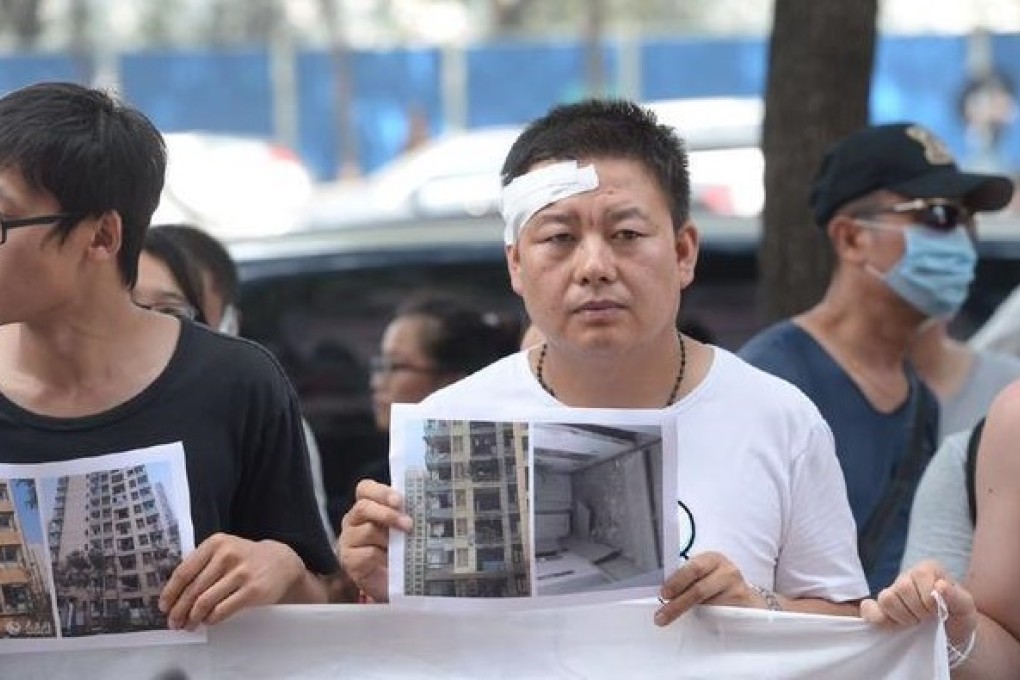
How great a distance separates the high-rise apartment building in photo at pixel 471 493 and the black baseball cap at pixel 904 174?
2397mm

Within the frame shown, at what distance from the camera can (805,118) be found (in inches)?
251

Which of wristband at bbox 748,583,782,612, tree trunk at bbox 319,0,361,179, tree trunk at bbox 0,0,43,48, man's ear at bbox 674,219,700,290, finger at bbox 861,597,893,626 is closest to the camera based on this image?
finger at bbox 861,597,893,626

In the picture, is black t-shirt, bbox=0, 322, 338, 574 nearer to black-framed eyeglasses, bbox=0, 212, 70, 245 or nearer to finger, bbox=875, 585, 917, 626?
black-framed eyeglasses, bbox=0, 212, 70, 245

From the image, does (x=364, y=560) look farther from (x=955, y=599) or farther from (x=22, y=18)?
(x=22, y=18)

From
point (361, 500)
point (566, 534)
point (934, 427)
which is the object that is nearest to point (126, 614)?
point (361, 500)

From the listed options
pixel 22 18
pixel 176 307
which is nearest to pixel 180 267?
pixel 176 307

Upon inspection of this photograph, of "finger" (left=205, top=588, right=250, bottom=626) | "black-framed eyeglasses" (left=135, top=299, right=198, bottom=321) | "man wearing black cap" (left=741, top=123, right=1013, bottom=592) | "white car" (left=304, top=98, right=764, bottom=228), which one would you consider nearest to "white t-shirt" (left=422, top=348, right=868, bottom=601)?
"finger" (left=205, top=588, right=250, bottom=626)

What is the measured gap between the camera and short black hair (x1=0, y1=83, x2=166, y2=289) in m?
3.17

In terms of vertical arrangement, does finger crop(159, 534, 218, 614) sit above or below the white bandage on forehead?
below

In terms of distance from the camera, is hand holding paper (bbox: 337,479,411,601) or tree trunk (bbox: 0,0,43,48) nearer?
hand holding paper (bbox: 337,479,411,601)

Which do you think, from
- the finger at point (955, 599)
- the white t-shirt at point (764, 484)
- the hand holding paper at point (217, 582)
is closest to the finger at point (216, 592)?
the hand holding paper at point (217, 582)

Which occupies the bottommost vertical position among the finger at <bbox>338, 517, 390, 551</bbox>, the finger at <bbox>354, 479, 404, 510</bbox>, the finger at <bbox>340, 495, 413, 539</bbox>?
the finger at <bbox>338, 517, 390, 551</bbox>

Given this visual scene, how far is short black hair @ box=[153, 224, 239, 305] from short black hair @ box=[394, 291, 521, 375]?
735mm

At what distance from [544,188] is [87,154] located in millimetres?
703
